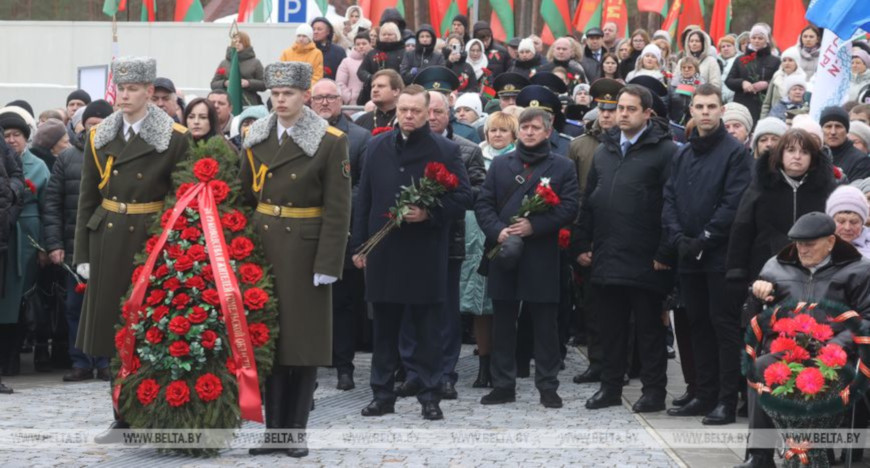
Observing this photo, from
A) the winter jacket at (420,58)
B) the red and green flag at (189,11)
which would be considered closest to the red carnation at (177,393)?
the winter jacket at (420,58)

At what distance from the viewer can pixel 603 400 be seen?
10633mm

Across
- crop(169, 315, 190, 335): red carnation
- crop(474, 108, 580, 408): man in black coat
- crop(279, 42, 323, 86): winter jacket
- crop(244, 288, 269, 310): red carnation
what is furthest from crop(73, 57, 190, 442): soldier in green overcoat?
crop(279, 42, 323, 86): winter jacket

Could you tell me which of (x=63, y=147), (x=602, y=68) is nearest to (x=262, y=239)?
(x=63, y=147)

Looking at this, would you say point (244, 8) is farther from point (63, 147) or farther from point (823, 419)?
point (823, 419)

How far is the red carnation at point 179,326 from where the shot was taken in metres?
8.31

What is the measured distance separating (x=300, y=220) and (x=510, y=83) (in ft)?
19.6

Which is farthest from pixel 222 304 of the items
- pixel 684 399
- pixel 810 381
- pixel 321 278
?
pixel 684 399

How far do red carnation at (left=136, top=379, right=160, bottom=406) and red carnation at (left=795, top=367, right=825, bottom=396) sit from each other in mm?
3541

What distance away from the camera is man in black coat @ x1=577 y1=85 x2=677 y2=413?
10438 mm

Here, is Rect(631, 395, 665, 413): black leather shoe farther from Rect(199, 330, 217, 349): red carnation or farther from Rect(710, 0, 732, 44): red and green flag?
Rect(710, 0, 732, 44): red and green flag

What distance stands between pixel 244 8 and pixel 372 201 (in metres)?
15.2

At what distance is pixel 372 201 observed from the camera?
10352 mm

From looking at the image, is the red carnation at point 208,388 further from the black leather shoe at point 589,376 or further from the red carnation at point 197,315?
the black leather shoe at point 589,376

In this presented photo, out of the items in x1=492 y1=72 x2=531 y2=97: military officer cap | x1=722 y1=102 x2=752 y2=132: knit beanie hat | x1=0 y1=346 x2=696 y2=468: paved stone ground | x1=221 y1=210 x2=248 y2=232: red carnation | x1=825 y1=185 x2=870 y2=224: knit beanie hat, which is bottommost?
x1=0 y1=346 x2=696 y2=468: paved stone ground
